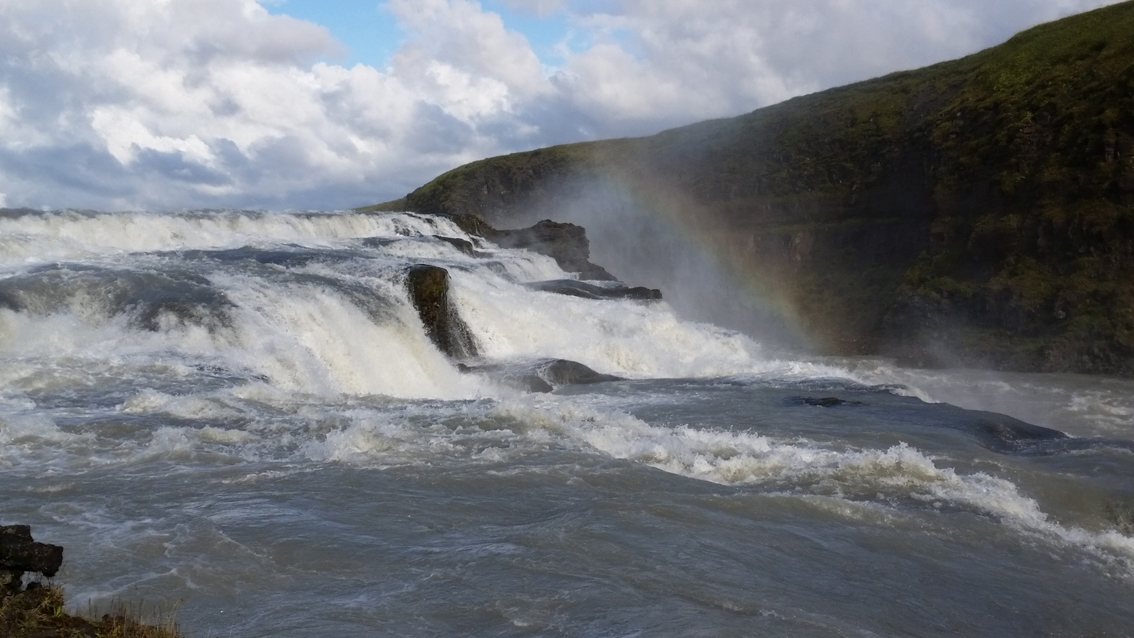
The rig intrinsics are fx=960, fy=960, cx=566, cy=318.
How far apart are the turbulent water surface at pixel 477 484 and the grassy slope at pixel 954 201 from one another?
989 centimetres

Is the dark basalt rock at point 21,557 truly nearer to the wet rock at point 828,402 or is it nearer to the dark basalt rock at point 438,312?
the wet rock at point 828,402

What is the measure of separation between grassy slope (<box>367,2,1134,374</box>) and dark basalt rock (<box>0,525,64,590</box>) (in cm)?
3027

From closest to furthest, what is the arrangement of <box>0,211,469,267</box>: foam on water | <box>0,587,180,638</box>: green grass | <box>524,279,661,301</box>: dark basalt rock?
<box>0,587,180,638</box>: green grass < <box>0,211,469,267</box>: foam on water < <box>524,279,661,301</box>: dark basalt rock

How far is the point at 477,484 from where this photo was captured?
35.4ft

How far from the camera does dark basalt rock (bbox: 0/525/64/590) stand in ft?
18.6

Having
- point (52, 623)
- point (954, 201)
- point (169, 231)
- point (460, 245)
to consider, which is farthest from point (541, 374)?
point (954, 201)

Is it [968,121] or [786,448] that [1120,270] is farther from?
[786,448]

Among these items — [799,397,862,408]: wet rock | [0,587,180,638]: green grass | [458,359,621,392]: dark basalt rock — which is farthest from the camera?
[458,359,621,392]: dark basalt rock

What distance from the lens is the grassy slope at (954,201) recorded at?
104ft

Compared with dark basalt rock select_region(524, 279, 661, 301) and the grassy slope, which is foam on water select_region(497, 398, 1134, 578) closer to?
dark basalt rock select_region(524, 279, 661, 301)

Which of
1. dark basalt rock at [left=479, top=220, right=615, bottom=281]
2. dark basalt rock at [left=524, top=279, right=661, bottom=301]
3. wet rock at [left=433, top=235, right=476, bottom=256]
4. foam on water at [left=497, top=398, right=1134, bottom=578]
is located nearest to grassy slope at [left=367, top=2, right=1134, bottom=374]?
dark basalt rock at [left=479, top=220, right=615, bottom=281]

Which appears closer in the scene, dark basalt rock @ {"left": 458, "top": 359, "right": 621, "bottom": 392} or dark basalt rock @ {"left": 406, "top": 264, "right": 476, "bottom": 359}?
dark basalt rock @ {"left": 458, "top": 359, "right": 621, "bottom": 392}

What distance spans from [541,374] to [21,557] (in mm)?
15872

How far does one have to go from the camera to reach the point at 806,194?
160 feet
